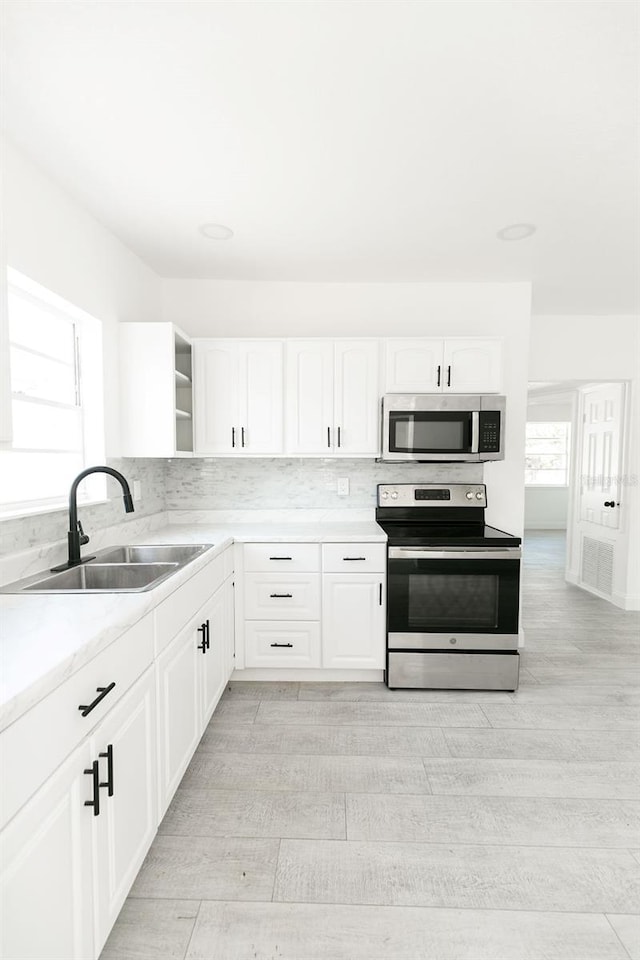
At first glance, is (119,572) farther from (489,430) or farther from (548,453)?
(548,453)

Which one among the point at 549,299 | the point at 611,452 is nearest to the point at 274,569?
the point at 549,299

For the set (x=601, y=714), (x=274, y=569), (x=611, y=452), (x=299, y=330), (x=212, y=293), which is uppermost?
(x=212, y=293)

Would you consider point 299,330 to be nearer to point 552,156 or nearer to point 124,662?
point 552,156

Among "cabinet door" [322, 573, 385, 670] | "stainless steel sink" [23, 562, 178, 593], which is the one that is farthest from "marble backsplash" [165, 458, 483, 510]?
"stainless steel sink" [23, 562, 178, 593]

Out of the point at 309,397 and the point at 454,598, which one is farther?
the point at 309,397

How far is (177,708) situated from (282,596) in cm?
114

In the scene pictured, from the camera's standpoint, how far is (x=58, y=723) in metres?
1.07

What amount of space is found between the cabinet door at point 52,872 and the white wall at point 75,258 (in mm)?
Answer: 1728

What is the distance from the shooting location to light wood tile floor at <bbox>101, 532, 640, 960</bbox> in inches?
56.6

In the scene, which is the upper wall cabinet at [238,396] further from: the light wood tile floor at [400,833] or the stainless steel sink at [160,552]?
the light wood tile floor at [400,833]

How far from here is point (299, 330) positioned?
3.48 meters

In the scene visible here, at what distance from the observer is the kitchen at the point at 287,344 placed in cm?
149

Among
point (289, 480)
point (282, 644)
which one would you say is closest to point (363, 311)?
point (289, 480)

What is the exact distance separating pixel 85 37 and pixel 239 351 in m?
1.81
